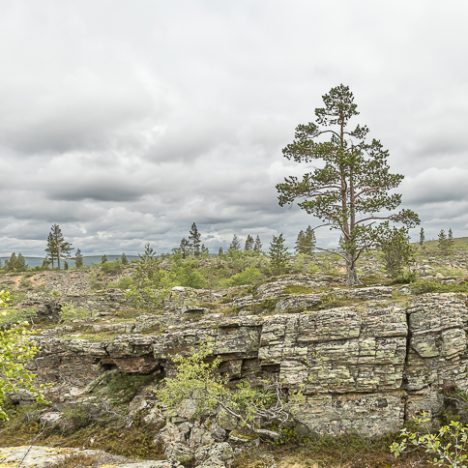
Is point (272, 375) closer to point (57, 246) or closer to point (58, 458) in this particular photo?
point (58, 458)

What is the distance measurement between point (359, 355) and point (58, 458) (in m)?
19.9

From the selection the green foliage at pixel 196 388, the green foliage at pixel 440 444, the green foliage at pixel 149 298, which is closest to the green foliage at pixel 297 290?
the green foliage at pixel 196 388

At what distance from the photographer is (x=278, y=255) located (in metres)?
73.2

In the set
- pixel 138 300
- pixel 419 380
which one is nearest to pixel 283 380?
pixel 419 380

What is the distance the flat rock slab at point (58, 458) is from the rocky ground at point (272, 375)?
0.11 meters

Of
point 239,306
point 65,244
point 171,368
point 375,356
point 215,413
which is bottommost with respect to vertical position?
point 215,413

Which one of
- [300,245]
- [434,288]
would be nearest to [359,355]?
[434,288]

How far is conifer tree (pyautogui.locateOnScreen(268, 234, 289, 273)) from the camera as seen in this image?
227ft

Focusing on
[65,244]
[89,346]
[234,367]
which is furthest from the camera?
[65,244]

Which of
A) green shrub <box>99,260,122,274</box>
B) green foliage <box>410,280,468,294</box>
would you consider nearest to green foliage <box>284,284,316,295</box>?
green foliage <box>410,280,468,294</box>

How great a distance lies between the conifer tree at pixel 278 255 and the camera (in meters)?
69.1

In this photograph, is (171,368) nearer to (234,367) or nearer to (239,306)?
(234,367)

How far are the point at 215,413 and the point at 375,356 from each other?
11287mm

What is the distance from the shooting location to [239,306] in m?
30.0
